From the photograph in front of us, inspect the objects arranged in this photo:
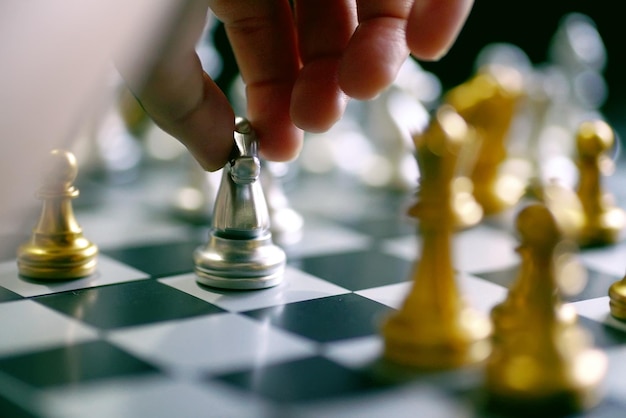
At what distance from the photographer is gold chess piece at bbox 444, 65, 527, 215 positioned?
1810 mm

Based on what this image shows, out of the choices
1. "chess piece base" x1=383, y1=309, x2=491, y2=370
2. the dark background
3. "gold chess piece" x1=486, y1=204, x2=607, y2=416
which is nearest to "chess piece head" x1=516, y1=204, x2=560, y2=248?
"gold chess piece" x1=486, y1=204, x2=607, y2=416

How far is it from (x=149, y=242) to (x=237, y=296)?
1.17 feet

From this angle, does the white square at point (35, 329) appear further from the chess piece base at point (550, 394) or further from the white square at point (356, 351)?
the chess piece base at point (550, 394)

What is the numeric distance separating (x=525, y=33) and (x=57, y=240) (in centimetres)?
213

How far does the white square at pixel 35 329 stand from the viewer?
985 mm

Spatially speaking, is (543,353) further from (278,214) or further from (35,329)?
(278,214)

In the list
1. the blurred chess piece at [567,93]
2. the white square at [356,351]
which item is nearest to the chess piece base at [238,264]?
the white square at [356,351]

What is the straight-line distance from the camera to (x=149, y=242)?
59.2 inches

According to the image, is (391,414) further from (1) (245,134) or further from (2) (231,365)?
(1) (245,134)

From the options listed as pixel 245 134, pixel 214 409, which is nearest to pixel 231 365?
pixel 214 409

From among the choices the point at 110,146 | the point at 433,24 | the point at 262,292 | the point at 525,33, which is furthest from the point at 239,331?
the point at 525,33

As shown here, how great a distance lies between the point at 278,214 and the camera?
1.60 meters

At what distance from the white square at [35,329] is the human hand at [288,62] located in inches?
11.5

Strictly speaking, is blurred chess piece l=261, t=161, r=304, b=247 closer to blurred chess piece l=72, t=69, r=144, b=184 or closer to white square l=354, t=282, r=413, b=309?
white square l=354, t=282, r=413, b=309
